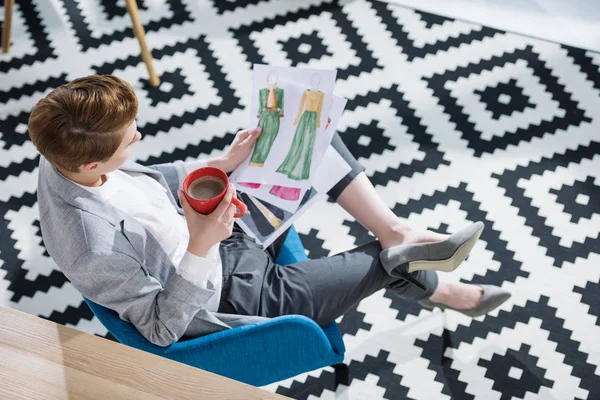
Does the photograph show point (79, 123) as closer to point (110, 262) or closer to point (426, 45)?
point (110, 262)

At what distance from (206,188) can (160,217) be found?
205 millimetres

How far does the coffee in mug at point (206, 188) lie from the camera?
1.77m

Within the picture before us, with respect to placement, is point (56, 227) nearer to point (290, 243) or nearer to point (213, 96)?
point (290, 243)

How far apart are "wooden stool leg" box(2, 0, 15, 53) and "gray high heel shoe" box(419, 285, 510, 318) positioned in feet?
7.06

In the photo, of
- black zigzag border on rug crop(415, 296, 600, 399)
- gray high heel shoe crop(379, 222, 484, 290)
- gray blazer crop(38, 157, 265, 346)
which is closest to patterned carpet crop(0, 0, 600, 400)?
black zigzag border on rug crop(415, 296, 600, 399)

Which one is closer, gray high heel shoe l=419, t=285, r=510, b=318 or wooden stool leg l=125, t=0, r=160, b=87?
gray high heel shoe l=419, t=285, r=510, b=318

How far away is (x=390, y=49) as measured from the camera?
11.2 feet

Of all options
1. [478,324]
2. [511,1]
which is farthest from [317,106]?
[511,1]

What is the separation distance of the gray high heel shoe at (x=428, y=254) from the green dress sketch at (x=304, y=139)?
327 mm

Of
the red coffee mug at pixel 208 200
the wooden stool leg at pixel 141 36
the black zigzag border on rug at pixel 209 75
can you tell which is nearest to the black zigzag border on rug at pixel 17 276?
the black zigzag border on rug at pixel 209 75

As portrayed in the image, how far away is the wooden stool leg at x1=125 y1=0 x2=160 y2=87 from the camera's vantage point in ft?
10.2

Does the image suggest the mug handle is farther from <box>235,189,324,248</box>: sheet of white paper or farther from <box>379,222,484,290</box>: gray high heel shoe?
<box>379,222,484,290</box>: gray high heel shoe

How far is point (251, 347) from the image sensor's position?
1.82 m

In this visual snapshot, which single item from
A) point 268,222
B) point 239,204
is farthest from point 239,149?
point 239,204
